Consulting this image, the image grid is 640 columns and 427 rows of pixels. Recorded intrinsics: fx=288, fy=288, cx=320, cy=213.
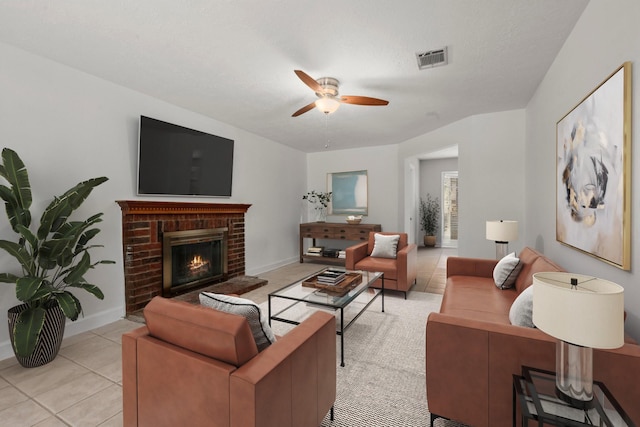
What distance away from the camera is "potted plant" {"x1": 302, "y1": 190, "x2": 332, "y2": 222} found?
6781 mm

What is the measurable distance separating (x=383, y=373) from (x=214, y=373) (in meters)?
1.50

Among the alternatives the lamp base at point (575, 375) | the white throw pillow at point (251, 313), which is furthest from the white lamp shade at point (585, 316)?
the white throw pillow at point (251, 313)

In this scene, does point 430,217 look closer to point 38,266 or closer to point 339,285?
point 339,285

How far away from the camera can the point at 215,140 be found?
4312 millimetres

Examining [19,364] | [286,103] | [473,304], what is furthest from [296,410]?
[286,103]

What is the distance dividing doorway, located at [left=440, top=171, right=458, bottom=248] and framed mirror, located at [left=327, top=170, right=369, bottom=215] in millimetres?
3360

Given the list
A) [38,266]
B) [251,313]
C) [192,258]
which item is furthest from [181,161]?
[251,313]

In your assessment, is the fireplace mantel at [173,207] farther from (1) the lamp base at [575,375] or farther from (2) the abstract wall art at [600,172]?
(2) the abstract wall art at [600,172]

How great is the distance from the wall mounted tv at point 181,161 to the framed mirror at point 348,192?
108 inches

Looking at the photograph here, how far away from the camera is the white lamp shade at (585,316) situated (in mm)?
1014

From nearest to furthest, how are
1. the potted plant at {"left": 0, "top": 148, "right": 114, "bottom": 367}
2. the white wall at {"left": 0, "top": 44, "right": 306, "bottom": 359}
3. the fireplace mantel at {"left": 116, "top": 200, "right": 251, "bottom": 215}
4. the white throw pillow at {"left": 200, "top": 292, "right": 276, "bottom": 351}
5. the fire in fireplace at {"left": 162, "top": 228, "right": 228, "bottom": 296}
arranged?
1. the white throw pillow at {"left": 200, "top": 292, "right": 276, "bottom": 351}
2. the potted plant at {"left": 0, "top": 148, "right": 114, "bottom": 367}
3. the white wall at {"left": 0, "top": 44, "right": 306, "bottom": 359}
4. the fireplace mantel at {"left": 116, "top": 200, "right": 251, "bottom": 215}
5. the fire in fireplace at {"left": 162, "top": 228, "right": 228, "bottom": 296}

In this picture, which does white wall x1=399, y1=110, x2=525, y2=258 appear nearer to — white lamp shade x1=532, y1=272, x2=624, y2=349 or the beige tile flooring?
white lamp shade x1=532, y1=272, x2=624, y2=349

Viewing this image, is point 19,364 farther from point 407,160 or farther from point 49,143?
point 407,160

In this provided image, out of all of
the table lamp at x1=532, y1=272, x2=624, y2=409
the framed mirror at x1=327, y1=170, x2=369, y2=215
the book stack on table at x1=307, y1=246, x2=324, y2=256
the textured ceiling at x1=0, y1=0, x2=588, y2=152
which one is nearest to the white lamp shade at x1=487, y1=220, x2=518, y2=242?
the textured ceiling at x1=0, y1=0, x2=588, y2=152
